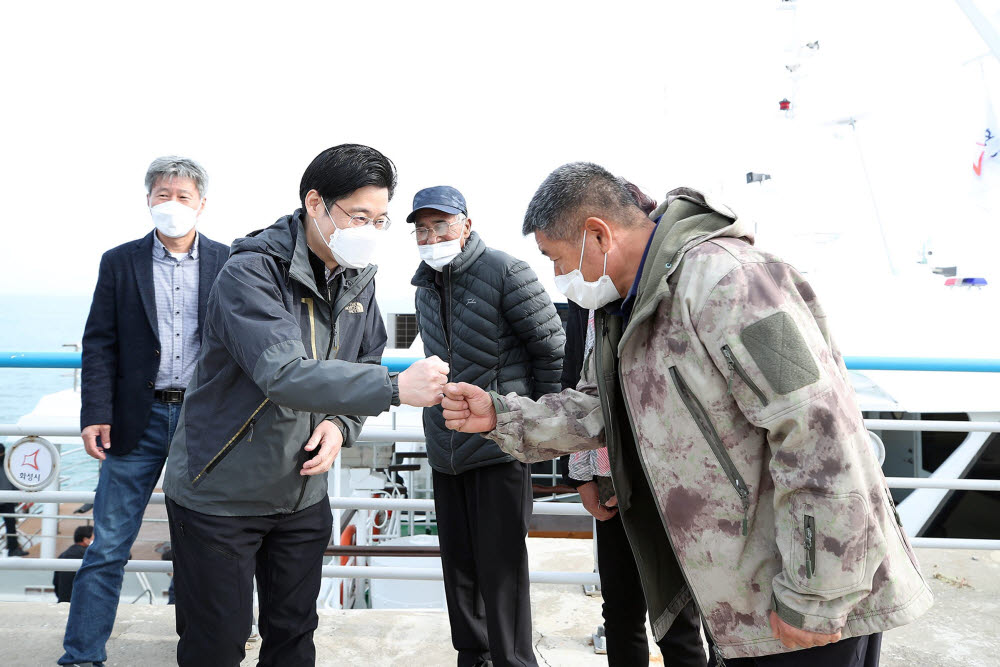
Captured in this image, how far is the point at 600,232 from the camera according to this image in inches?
67.8

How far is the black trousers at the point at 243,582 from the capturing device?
6.32 feet

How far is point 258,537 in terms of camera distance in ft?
6.62

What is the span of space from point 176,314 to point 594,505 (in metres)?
1.77

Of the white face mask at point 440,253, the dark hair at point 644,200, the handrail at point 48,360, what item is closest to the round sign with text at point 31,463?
the handrail at point 48,360

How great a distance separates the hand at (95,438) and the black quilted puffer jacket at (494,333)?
1.19 metres

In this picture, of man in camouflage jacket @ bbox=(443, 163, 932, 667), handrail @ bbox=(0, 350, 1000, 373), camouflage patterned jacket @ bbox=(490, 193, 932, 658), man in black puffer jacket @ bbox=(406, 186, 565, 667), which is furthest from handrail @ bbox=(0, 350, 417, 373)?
camouflage patterned jacket @ bbox=(490, 193, 932, 658)

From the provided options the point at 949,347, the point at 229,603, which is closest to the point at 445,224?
the point at 229,603

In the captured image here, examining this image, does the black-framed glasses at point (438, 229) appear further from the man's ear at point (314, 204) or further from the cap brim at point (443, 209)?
the man's ear at point (314, 204)

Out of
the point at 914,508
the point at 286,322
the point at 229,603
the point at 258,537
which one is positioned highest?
the point at 286,322

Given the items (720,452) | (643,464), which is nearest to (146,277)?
(643,464)

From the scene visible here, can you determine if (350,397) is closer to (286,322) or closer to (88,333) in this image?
(286,322)

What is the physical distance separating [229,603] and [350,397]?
71 centimetres

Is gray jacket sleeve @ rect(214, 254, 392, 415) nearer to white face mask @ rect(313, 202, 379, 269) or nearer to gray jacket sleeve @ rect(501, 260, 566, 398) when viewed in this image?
white face mask @ rect(313, 202, 379, 269)

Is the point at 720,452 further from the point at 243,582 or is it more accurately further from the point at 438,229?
the point at 438,229
